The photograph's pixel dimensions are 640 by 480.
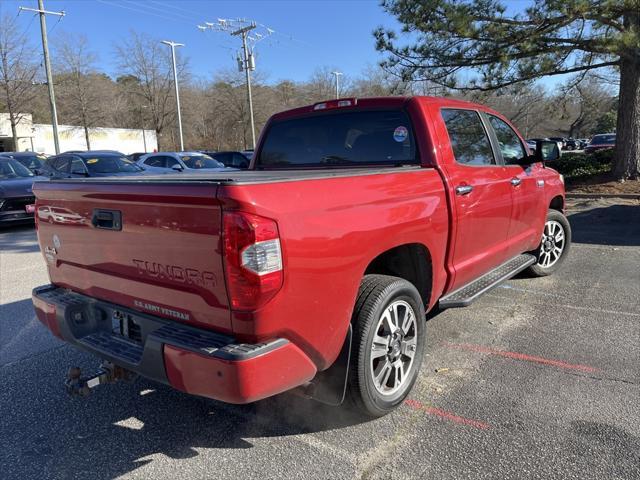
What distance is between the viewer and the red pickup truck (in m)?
2.23

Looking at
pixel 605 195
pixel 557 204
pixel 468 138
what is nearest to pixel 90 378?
pixel 468 138

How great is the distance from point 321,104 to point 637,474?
3.25 metres

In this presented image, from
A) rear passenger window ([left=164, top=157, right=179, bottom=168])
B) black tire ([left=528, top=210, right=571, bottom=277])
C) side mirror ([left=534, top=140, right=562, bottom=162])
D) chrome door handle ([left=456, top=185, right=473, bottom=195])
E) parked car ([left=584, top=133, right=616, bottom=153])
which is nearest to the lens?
chrome door handle ([left=456, top=185, right=473, bottom=195])

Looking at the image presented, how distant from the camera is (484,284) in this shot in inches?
161

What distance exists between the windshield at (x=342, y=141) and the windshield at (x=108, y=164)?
9223mm

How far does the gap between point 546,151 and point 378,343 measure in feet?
11.7

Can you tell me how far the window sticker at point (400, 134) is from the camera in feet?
12.2

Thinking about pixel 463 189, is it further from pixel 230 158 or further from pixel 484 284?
pixel 230 158

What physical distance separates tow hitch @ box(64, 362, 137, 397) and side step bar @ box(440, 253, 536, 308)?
2.22 metres

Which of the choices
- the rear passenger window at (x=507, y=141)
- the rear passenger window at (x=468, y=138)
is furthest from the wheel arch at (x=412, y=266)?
the rear passenger window at (x=507, y=141)

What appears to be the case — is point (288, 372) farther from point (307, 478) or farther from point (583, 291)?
point (583, 291)

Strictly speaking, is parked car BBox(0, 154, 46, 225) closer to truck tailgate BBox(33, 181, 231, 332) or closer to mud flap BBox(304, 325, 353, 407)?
truck tailgate BBox(33, 181, 231, 332)

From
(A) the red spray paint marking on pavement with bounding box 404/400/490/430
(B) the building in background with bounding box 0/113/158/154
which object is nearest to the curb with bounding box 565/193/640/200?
(A) the red spray paint marking on pavement with bounding box 404/400/490/430

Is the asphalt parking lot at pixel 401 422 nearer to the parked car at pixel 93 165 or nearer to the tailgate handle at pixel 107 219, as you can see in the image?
the tailgate handle at pixel 107 219
